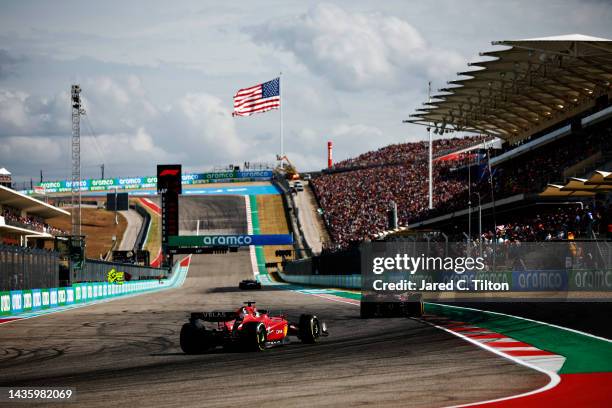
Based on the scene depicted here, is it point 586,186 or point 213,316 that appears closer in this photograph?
point 213,316

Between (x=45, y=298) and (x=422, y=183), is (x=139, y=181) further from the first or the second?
(x=45, y=298)

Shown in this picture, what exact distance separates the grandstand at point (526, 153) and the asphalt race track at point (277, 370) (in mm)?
12874

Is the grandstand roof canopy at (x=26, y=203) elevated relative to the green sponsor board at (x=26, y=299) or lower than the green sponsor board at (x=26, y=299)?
elevated

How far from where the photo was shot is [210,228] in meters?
106

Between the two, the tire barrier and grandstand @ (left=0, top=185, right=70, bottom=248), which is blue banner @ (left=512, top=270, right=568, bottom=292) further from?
grandstand @ (left=0, top=185, right=70, bottom=248)

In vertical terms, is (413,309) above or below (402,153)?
below

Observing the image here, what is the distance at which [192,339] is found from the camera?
15.0 meters

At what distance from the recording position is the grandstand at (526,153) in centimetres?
3130

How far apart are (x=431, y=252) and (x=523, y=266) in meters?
3.25

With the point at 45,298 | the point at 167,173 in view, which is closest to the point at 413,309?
the point at 45,298

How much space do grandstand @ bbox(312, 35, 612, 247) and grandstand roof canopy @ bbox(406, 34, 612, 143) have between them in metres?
0.05

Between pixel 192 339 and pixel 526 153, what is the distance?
6080cm

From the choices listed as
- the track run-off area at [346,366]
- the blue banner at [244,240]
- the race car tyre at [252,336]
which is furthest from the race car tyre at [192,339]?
the blue banner at [244,240]

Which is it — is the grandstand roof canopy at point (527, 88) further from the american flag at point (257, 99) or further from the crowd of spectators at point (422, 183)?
the american flag at point (257, 99)
